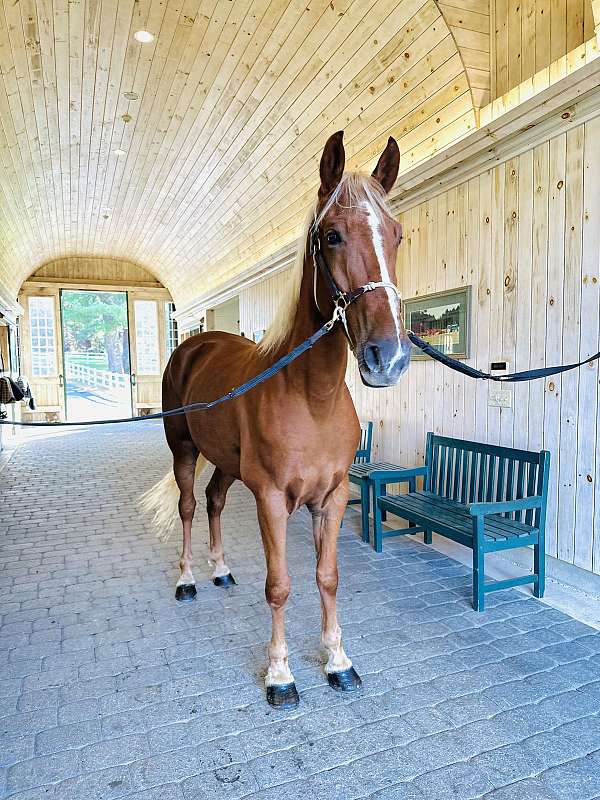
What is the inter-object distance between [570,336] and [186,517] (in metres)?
2.33

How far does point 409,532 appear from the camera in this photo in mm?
3365

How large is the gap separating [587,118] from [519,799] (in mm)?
2779

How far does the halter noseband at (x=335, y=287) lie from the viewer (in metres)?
1.35

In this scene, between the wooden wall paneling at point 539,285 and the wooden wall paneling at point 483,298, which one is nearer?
Result: the wooden wall paneling at point 539,285

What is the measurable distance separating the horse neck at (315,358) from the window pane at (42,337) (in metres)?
11.6

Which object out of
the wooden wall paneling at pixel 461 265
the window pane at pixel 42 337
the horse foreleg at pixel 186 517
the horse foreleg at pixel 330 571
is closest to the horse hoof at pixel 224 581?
the horse foreleg at pixel 186 517

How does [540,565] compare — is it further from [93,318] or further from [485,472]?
[93,318]

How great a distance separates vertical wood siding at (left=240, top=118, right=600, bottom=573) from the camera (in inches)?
97.0

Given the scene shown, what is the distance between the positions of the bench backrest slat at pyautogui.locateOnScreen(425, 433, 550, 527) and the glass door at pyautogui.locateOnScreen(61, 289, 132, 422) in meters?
10.7

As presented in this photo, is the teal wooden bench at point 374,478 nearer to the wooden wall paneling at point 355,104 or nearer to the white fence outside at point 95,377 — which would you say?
the wooden wall paneling at point 355,104

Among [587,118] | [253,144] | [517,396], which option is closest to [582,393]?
[517,396]

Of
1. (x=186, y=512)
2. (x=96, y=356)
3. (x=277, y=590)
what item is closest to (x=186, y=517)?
(x=186, y=512)

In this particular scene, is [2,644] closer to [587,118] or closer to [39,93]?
[587,118]

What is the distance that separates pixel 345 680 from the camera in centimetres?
186
